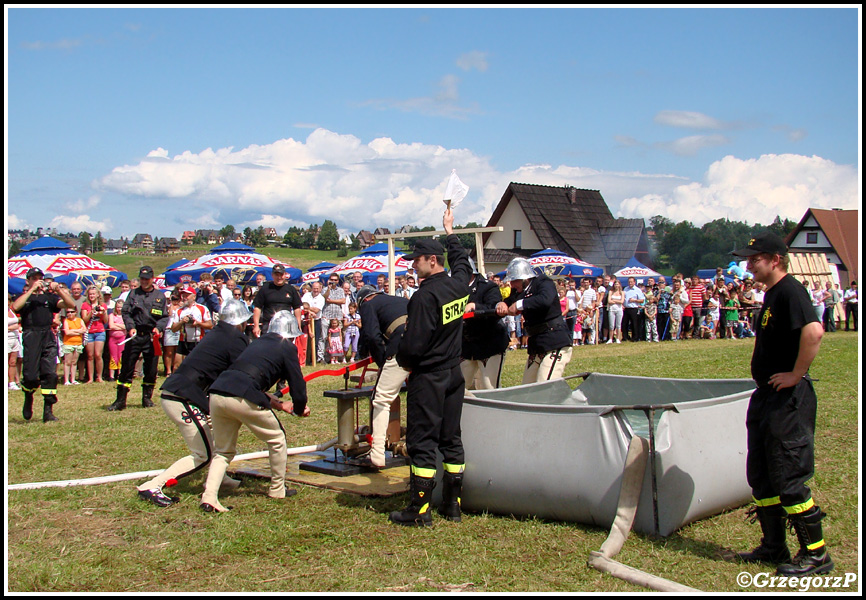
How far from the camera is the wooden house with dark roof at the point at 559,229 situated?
4338cm

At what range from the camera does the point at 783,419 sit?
449 centimetres

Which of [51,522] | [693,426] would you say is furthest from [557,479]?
[51,522]

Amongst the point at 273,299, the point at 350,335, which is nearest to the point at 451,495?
the point at 273,299

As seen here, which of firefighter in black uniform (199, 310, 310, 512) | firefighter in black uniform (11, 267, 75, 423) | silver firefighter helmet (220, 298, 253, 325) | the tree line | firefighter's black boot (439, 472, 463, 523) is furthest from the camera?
the tree line

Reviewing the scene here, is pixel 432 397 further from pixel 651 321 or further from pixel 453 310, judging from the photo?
pixel 651 321

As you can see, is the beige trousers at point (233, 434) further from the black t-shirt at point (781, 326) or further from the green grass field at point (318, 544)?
the black t-shirt at point (781, 326)

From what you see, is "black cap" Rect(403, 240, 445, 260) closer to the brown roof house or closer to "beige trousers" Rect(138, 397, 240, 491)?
"beige trousers" Rect(138, 397, 240, 491)

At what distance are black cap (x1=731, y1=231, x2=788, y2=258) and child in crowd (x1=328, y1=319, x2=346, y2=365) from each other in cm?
1219

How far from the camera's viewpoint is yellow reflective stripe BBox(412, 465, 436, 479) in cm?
559

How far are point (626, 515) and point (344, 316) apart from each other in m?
12.2

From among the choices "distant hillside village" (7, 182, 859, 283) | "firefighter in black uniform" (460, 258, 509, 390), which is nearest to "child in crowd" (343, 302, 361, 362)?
"firefighter in black uniform" (460, 258, 509, 390)

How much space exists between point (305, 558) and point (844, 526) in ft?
12.4

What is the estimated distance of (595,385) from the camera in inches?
285

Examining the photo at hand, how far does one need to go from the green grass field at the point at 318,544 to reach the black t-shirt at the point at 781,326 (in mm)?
1243
